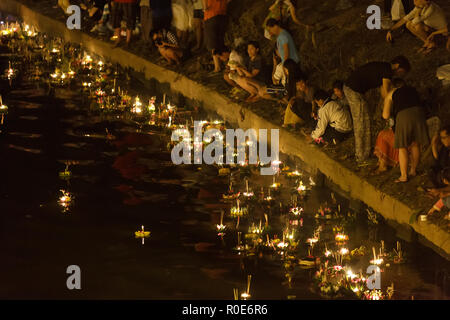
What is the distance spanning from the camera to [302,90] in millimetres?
15375

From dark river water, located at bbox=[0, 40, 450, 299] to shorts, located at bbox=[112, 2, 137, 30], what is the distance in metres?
5.28

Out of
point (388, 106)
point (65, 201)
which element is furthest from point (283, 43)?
point (65, 201)

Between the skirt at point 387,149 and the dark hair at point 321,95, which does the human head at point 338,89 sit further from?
the skirt at point 387,149

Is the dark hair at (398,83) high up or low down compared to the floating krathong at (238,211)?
up

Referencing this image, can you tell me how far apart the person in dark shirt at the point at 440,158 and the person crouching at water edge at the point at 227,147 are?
3.14 m

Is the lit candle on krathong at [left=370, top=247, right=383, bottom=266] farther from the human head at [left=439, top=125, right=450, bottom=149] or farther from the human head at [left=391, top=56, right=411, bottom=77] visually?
the human head at [left=391, top=56, right=411, bottom=77]

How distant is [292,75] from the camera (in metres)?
15.5

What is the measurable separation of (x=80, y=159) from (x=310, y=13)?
240 inches

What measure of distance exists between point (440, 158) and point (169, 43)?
9236mm

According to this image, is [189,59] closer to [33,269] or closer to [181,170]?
[181,170]

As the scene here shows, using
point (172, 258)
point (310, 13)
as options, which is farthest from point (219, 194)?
point (310, 13)

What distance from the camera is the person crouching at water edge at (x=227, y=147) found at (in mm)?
15180

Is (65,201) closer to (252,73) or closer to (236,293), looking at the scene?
(236,293)

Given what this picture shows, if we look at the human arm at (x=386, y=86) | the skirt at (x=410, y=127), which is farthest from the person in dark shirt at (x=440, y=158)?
the human arm at (x=386, y=86)
